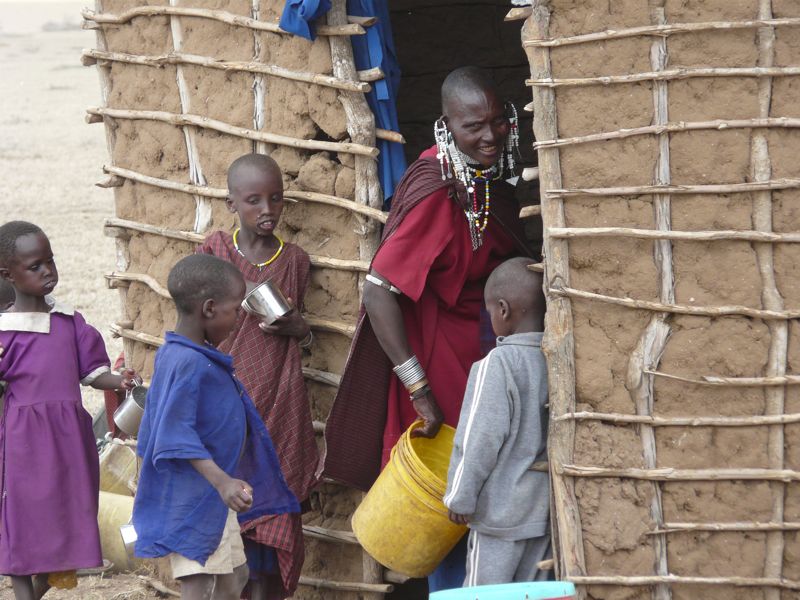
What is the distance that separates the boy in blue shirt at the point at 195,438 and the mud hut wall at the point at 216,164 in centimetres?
83

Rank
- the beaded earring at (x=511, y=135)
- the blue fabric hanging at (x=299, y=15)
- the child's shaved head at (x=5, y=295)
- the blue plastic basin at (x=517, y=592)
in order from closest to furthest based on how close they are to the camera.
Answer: the blue plastic basin at (x=517, y=592)
the beaded earring at (x=511, y=135)
the blue fabric hanging at (x=299, y=15)
the child's shaved head at (x=5, y=295)

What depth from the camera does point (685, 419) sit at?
3.58m

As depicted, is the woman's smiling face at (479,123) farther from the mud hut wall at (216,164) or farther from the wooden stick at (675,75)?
the mud hut wall at (216,164)

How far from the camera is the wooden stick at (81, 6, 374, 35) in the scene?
4.24 meters

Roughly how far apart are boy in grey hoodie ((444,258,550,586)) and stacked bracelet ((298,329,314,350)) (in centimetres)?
95

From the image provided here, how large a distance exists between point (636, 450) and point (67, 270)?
912 centimetres

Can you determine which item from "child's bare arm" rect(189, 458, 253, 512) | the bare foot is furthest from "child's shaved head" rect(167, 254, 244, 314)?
the bare foot

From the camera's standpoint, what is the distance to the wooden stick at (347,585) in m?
4.50

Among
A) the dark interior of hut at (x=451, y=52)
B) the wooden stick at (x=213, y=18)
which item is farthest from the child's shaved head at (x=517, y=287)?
the dark interior of hut at (x=451, y=52)

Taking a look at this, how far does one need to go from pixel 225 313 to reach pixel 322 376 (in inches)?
37.3

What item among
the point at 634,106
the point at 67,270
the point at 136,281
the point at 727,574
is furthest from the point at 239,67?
the point at 67,270

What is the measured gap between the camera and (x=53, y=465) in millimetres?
4504

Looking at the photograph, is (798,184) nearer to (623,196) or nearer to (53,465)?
(623,196)

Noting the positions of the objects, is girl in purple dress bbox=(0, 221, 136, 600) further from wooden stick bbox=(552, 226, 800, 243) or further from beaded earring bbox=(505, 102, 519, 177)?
wooden stick bbox=(552, 226, 800, 243)
